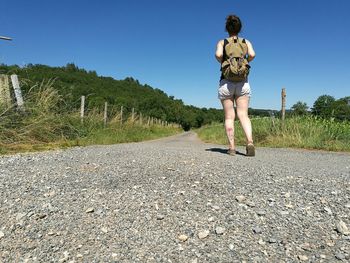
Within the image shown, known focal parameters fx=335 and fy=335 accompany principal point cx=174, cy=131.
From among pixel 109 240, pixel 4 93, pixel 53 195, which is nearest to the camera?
pixel 109 240

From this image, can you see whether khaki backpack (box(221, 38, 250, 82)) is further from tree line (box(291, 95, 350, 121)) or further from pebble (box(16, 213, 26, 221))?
tree line (box(291, 95, 350, 121))

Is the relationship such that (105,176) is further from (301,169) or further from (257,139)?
(257,139)

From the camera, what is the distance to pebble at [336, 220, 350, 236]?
2197 mm

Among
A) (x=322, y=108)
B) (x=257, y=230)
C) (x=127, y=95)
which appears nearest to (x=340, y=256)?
(x=257, y=230)

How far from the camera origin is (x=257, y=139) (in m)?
10.4

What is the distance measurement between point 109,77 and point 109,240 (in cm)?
7115

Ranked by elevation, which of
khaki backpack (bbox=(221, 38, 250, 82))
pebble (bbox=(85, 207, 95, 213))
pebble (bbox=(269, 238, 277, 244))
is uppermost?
khaki backpack (bbox=(221, 38, 250, 82))

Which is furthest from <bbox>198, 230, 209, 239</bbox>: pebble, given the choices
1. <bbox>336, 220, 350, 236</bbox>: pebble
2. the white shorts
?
the white shorts

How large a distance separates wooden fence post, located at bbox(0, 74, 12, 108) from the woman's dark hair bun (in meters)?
4.48

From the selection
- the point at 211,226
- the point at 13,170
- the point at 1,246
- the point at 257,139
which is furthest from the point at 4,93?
the point at 257,139

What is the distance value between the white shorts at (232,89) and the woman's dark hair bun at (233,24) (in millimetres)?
787

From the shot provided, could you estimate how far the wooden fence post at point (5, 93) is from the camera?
662 cm

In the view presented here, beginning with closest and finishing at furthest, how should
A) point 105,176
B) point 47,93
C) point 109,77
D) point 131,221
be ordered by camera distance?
point 131,221, point 105,176, point 47,93, point 109,77

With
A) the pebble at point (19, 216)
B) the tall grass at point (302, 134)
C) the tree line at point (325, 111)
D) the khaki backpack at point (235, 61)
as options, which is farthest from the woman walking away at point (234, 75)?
the tree line at point (325, 111)
